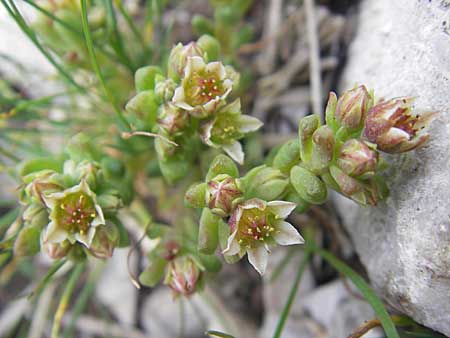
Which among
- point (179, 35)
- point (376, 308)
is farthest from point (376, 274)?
point (179, 35)

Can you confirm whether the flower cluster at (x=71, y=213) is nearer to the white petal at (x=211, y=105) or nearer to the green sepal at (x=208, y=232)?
the green sepal at (x=208, y=232)

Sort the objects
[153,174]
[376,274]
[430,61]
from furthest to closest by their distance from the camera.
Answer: [153,174], [376,274], [430,61]

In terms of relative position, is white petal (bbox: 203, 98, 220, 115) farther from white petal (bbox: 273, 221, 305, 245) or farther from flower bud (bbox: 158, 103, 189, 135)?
white petal (bbox: 273, 221, 305, 245)

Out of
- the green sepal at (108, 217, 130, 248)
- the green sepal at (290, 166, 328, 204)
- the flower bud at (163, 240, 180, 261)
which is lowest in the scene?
the flower bud at (163, 240, 180, 261)

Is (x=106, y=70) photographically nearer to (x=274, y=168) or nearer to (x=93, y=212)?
(x=93, y=212)

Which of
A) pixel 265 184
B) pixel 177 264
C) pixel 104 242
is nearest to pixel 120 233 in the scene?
pixel 104 242

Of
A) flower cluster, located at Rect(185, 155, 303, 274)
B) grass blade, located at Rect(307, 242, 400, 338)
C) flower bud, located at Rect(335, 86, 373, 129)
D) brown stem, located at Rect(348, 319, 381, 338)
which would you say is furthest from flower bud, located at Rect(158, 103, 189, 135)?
brown stem, located at Rect(348, 319, 381, 338)

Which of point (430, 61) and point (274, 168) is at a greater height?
point (430, 61)
